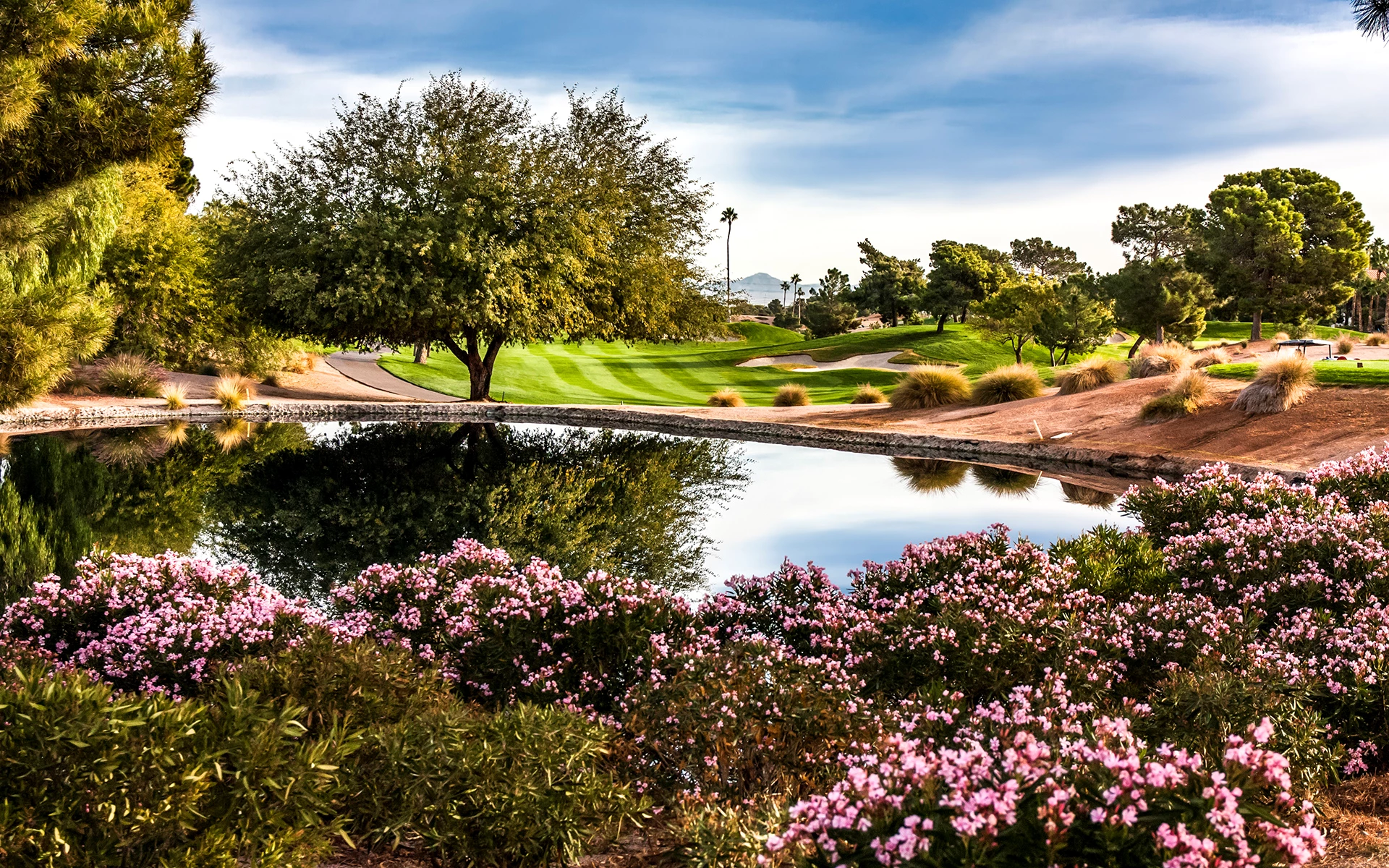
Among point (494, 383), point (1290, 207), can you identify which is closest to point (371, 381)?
point (494, 383)

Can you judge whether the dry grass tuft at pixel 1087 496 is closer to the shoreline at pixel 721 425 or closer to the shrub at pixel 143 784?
the shoreline at pixel 721 425

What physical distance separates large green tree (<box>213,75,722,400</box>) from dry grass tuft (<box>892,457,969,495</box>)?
Result: 47.2 ft

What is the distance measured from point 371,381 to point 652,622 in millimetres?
38954

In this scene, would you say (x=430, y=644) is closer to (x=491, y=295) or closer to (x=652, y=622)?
(x=652, y=622)

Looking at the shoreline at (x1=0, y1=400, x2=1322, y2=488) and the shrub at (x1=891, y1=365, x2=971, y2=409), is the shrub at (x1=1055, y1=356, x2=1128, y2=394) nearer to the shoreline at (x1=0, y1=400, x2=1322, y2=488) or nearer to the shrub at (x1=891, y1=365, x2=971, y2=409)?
the shrub at (x1=891, y1=365, x2=971, y2=409)

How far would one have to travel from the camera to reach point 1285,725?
4.45m

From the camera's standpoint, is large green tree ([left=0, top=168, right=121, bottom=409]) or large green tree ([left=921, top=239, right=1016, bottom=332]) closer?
large green tree ([left=0, top=168, right=121, bottom=409])

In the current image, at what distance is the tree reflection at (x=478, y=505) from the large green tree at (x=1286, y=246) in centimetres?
4862

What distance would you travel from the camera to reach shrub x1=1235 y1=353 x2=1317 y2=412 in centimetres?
1911

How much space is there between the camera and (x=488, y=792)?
3.64m

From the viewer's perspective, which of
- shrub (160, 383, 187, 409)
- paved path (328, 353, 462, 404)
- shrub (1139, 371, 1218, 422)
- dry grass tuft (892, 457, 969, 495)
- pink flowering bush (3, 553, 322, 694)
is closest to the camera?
pink flowering bush (3, 553, 322, 694)

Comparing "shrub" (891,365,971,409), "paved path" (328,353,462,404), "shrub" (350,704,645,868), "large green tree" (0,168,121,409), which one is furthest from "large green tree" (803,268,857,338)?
"shrub" (350,704,645,868)

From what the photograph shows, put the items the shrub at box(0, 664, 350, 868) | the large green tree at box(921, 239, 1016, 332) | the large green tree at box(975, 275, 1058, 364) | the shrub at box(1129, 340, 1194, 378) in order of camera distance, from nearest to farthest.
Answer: the shrub at box(0, 664, 350, 868)
the shrub at box(1129, 340, 1194, 378)
the large green tree at box(975, 275, 1058, 364)
the large green tree at box(921, 239, 1016, 332)

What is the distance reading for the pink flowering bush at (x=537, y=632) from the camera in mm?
5648
